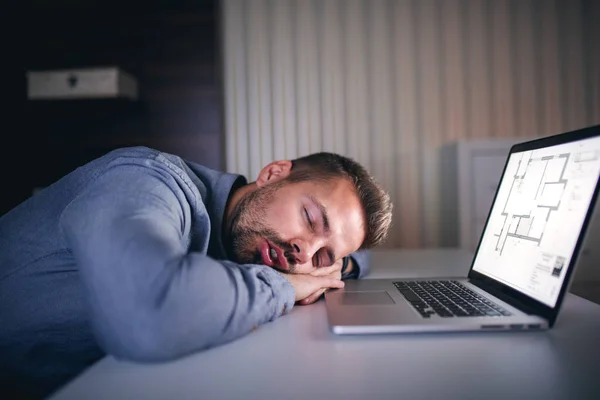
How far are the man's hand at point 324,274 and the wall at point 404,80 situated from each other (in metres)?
1.37

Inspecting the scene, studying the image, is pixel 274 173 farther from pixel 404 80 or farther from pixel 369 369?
pixel 404 80

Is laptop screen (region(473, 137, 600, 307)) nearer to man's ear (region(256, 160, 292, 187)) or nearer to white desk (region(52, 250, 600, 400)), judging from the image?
white desk (region(52, 250, 600, 400))

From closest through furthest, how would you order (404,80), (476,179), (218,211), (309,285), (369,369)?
(369,369)
(309,285)
(218,211)
(476,179)
(404,80)

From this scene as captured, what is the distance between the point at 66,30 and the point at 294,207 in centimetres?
203

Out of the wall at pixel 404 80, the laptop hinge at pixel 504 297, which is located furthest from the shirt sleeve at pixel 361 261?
the wall at pixel 404 80

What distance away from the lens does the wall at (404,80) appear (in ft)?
7.76

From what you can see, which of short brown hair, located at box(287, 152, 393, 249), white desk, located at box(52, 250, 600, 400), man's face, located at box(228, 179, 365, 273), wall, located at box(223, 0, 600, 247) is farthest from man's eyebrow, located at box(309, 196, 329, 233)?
wall, located at box(223, 0, 600, 247)

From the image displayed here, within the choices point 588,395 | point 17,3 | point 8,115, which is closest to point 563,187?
point 588,395

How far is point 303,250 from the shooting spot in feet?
3.08

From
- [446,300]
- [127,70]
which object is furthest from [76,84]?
[446,300]

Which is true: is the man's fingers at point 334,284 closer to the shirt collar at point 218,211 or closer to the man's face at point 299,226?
the man's face at point 299,226

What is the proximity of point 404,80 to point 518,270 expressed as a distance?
1.83 m

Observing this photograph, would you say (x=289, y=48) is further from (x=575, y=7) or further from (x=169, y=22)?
(x=575, y=7)

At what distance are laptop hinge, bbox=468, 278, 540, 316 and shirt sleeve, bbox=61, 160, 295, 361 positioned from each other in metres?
0.44
